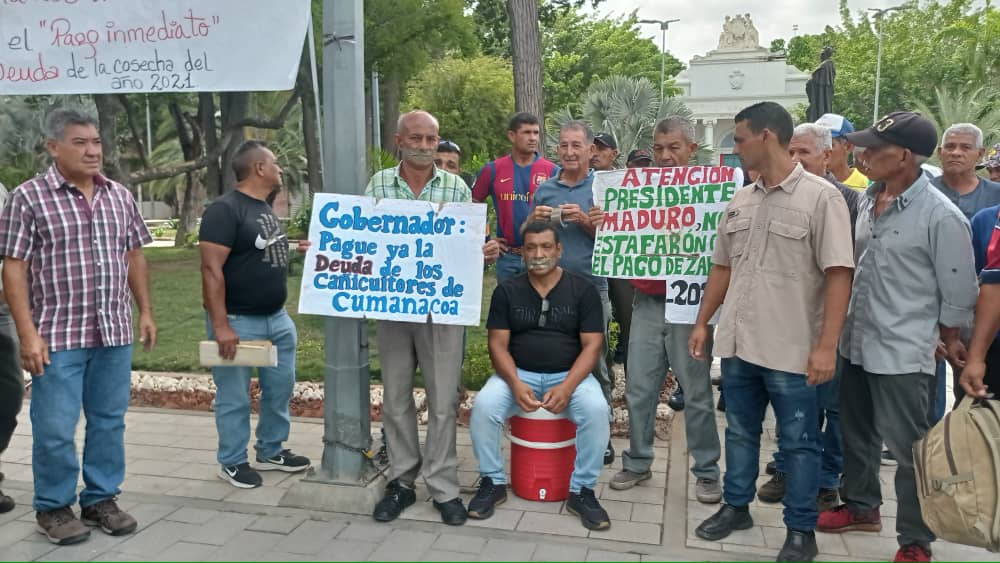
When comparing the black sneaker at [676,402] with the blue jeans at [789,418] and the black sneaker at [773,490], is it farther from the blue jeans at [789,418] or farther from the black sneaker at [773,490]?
the blue jeans at [789,418]

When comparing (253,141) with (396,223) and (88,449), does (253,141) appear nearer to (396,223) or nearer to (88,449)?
(396,223)

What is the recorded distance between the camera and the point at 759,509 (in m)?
4.50

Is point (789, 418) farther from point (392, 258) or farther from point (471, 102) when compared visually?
point (471, 102)

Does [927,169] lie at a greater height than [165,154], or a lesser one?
lesser

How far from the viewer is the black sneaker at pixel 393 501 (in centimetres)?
425

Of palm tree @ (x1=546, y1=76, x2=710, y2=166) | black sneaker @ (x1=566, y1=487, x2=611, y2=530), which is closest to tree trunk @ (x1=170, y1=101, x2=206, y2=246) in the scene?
palm tree @ (x1=546, y1=76, x2=710, y2=166)

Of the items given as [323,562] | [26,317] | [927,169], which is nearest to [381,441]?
[323,562]

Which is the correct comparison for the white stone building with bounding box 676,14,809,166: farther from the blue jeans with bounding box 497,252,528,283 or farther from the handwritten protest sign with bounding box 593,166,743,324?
the handwritten protest sign with bounding box 593,166,743,324

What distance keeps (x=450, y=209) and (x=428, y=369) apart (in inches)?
35.4

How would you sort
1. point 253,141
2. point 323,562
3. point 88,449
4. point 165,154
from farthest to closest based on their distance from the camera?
point 165,154
point 253,141
point 88,449
point 323,562

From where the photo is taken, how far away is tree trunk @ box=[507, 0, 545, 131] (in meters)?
9.77

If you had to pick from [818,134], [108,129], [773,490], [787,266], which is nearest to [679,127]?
[818,134]

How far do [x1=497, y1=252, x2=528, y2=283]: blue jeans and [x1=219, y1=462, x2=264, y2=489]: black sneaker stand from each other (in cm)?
198

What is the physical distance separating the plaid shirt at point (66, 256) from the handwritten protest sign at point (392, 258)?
0.99 metres
